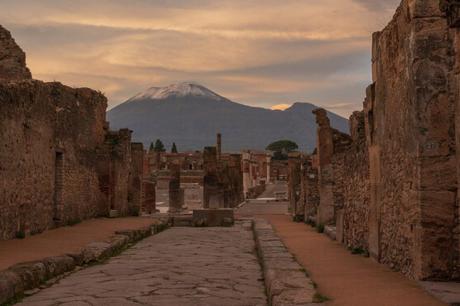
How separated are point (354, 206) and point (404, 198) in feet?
13.1

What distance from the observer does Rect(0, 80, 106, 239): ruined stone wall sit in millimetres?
13258

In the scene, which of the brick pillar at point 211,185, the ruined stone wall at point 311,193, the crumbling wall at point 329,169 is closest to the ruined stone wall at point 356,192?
the crumbling wall at point 329,169

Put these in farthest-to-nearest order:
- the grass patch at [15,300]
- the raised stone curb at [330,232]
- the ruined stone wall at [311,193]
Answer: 1. the ruined stone wall at [311,193]
2. the raised stone curb at [330,232]
3. the grass patch at [15,300]

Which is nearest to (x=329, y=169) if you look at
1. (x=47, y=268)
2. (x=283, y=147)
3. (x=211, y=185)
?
(x=47, y=268)

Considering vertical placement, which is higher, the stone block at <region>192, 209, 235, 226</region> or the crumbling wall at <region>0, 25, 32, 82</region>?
the crumbling wall at <region>0, 25, 32, 82</region>

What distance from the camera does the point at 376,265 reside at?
9.23 meters

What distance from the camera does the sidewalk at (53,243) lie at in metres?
10.3

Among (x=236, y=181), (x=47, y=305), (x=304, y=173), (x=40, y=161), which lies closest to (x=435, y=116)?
(x=47, y=305)

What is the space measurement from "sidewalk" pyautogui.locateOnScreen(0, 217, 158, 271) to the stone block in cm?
379

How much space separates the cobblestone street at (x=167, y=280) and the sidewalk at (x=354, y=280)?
2.60 feet

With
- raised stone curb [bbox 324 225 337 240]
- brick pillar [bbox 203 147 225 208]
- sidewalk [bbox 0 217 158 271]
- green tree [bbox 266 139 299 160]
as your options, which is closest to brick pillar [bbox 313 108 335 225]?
raised stone curb [bbox 324 225 337 240]

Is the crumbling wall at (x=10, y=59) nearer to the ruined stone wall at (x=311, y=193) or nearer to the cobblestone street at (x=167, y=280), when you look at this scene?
the cobblestone street at (x=167, y=280)

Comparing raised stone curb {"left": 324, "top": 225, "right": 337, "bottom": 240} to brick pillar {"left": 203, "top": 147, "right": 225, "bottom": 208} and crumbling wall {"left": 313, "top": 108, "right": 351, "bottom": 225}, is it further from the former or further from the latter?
brick pillar {"left": 203, "top": 147, "right": 225, "bottom": 208}

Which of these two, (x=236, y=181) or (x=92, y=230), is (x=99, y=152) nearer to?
(x=92, y=230)
